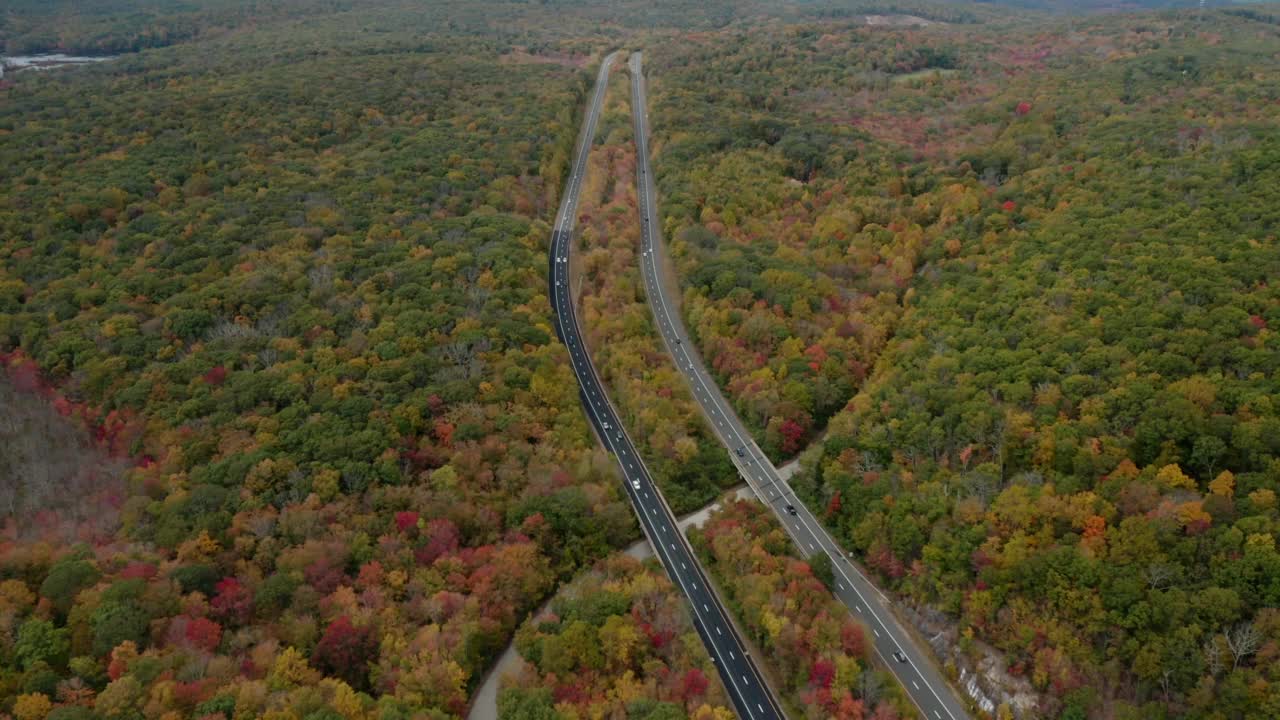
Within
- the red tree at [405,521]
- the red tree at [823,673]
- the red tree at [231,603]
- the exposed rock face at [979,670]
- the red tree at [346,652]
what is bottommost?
the exposed rock face at [979,670]

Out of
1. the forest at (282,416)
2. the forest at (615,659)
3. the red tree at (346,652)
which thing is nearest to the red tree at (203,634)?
the forest at (282,416)

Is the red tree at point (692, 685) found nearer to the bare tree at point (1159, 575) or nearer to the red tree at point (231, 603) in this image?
the bare tree at point (1159, 575)

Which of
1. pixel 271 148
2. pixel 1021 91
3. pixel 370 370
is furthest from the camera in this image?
pixel 1021 91

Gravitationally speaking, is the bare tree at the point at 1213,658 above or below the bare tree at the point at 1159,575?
below

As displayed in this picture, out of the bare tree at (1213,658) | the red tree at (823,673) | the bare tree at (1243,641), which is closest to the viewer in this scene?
the bare tree at (1243,641)

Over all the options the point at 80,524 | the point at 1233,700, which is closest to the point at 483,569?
the point at 80,524

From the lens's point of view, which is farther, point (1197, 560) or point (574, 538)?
point (574, 538)

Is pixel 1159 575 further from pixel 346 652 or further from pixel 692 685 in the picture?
pixel 346 652

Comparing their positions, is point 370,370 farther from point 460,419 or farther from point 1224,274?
point 1224,274
